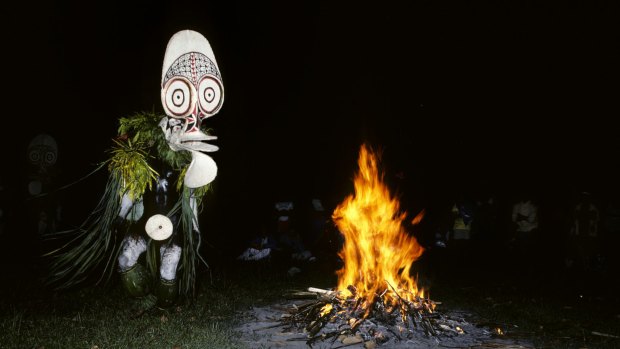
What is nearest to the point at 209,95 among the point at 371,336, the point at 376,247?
the point at 376,247

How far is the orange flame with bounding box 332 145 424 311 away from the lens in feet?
21.0

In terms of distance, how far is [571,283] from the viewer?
9492 mm

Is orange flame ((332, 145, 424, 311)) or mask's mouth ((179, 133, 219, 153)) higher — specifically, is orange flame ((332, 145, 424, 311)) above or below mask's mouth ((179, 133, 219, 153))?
below

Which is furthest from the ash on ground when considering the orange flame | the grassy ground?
the orange flame

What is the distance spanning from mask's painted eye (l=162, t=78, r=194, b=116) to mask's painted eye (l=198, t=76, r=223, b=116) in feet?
0.41

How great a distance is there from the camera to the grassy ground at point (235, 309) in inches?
206

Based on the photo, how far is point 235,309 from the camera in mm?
6707

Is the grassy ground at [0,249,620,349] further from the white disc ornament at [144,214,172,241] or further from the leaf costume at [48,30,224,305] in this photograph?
the white disc ornament at [144,214,172,241]

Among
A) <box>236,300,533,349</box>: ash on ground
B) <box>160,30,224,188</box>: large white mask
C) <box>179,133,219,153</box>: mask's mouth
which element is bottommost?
<box>236,300,533,349</box>: ash on ground

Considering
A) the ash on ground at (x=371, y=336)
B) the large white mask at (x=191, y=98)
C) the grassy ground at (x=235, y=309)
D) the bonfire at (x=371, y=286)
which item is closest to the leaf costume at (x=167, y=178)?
the large white mask at (x=191, y=98)

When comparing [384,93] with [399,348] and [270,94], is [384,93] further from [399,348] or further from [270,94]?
[399,348]

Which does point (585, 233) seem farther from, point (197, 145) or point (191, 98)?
point (191, 98)

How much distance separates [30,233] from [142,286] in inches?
295

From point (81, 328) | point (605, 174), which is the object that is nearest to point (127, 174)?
point (81, 328)
